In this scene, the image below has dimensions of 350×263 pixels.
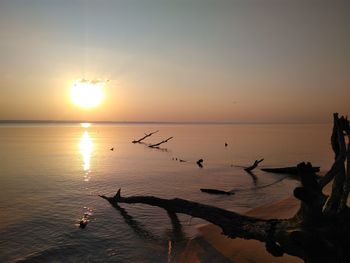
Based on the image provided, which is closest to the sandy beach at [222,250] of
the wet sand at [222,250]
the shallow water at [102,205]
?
the wet sand at [222,250]

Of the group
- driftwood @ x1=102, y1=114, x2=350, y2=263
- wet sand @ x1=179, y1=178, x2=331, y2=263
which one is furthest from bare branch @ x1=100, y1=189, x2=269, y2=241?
wet sand @ x1=179, y1=178, x2=331, y2=263

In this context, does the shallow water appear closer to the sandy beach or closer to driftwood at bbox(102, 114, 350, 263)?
the sandy beach

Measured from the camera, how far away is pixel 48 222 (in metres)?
16.4

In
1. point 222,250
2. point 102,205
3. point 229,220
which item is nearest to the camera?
point 229,220

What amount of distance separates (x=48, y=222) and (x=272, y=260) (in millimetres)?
11195

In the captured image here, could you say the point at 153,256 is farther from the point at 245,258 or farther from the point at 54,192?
the point at 54,192

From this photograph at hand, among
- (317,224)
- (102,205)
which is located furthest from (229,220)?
(102,205)

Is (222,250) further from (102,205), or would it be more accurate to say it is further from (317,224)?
(102,205)

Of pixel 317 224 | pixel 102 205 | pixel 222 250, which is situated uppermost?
pixel 317 224

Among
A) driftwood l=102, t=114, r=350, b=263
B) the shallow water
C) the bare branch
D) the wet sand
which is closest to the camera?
driftwood l=102, t=114, r=350, b=263

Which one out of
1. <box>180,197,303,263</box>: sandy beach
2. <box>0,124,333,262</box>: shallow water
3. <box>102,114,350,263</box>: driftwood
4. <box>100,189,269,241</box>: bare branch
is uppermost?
<box>102,114,350,263</box>: driftwood

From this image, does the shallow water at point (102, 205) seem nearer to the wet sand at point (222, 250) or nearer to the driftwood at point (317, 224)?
the wet sand at point (222, 250)

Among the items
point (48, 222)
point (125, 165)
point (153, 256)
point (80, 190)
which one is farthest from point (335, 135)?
point (125, 165)

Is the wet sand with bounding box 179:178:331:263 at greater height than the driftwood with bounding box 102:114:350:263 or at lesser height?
lesser
